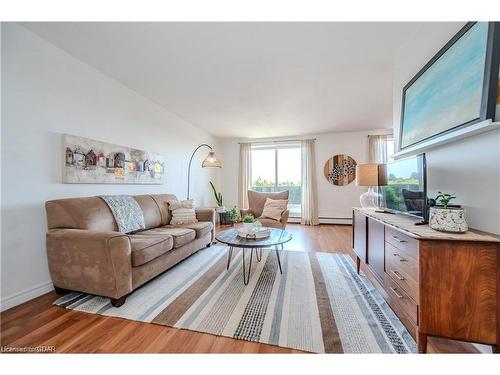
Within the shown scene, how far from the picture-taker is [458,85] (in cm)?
128

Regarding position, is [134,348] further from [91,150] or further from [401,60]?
[401,60]

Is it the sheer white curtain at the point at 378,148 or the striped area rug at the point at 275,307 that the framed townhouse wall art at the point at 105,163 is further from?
the sheer white curtain at the point at 378,148

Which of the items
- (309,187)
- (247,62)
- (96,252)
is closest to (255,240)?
(96,252)

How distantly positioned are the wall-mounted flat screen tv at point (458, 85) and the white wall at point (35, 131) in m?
3.36

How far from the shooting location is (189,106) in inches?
138

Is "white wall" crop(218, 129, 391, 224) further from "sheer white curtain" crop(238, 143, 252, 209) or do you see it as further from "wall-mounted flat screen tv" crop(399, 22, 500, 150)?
"wall-mounted flat screen tv" crop(399, 22, 500, 150)

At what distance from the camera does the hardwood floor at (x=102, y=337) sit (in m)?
1.21

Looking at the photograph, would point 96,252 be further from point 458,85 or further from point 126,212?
point 458,85

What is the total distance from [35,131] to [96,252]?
4.26 feet

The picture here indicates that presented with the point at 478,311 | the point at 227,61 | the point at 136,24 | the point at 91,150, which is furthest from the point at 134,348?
the point at 227,61

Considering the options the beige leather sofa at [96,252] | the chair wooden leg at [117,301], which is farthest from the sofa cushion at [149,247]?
the chair wooden leg at [117,301]

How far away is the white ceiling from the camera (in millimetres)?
1745
